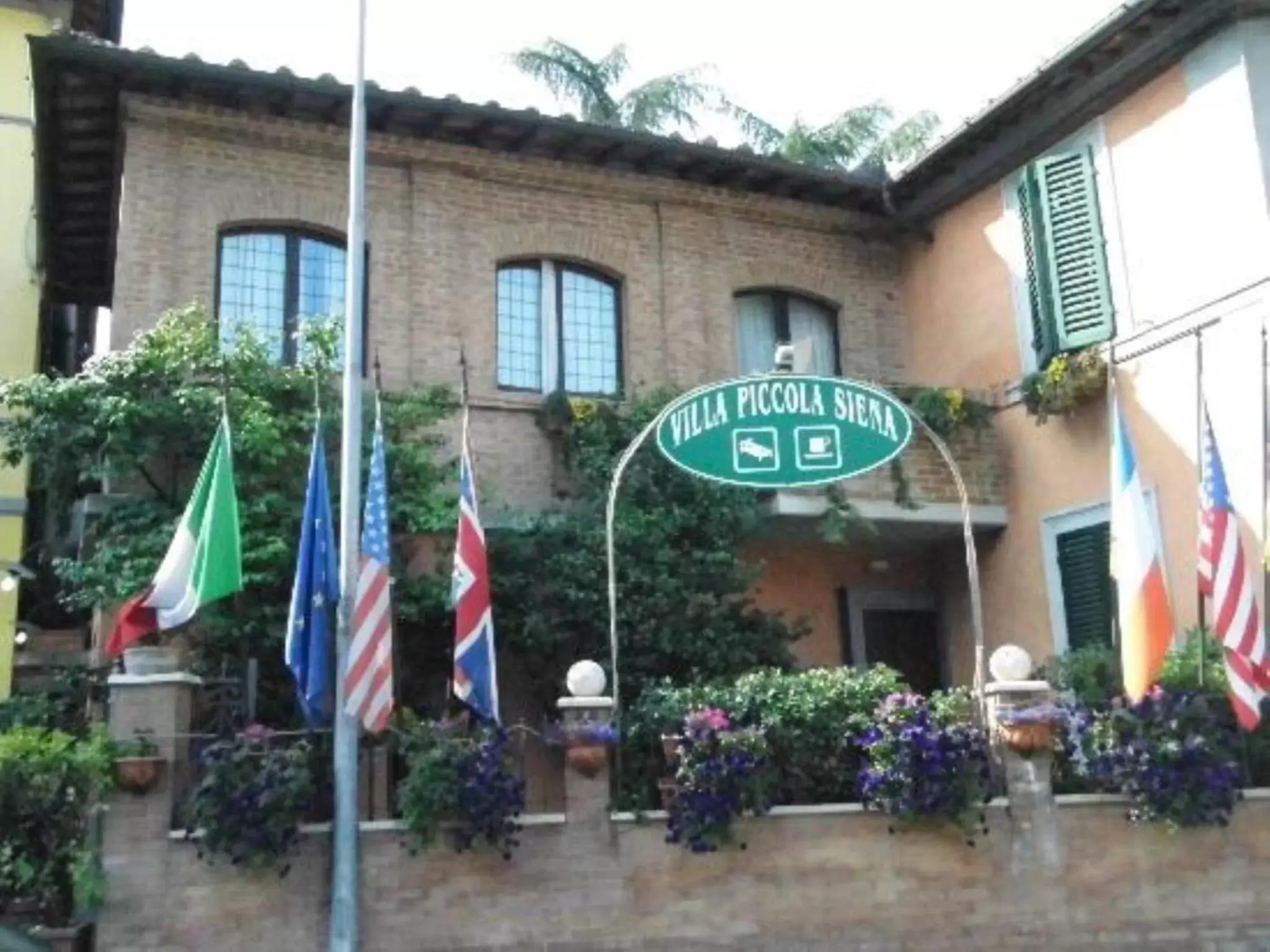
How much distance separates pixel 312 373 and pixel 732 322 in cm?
534

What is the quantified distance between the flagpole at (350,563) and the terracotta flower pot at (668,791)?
6.91 feet

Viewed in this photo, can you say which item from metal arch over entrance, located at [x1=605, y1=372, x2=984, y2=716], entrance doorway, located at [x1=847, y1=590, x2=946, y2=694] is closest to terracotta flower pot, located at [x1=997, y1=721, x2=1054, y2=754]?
metal arch over entrance, located at [x1=605, y1=372, x2=984, y2=716]

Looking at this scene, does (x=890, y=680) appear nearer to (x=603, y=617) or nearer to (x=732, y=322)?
(x=603, y=617)

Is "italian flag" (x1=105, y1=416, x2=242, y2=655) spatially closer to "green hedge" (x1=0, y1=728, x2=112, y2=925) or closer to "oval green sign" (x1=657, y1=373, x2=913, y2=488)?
"green hedge" (x1=0, y1=728, x2=112, y2=925)

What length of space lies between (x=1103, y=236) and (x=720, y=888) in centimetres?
773

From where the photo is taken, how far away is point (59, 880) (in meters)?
8.53

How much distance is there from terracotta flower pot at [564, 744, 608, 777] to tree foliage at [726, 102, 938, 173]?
23.0 metres

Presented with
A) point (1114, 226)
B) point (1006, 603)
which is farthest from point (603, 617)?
point (1114, 226)

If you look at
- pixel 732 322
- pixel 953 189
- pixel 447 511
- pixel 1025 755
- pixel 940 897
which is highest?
pixel 953 189

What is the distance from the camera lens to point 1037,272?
13617 mm

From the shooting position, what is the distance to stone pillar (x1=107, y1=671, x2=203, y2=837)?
28.1 ft

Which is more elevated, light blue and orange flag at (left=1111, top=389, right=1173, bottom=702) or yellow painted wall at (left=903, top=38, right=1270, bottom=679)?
yellow painted wall at (left=903, top=38, right=1270, bottom=679)

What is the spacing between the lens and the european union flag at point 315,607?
30.0ft

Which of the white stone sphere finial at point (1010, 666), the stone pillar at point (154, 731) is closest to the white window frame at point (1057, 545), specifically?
the white stone sphere finial at point (1010, 666)
